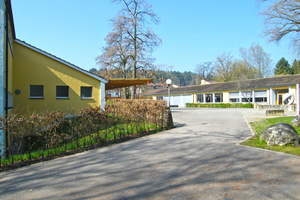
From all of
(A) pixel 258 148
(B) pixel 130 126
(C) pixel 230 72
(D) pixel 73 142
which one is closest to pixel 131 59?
(B) pixel 130 126

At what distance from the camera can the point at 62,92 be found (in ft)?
52.6

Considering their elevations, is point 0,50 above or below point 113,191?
above

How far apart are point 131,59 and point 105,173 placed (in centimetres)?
2330

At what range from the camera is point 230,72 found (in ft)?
186

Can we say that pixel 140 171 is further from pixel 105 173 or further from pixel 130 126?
pixel 130 126

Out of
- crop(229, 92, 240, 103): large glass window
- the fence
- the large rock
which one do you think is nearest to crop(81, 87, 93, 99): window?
the fence

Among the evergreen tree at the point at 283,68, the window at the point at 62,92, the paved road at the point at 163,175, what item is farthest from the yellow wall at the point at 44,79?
the evergreen tree at the point at 283,68

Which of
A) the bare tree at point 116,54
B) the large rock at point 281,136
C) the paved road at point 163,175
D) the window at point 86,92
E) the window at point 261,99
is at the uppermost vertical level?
the bare tree at point 116,54

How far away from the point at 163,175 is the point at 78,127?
14.0 feet

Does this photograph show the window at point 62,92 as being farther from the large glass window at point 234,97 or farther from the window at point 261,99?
the large glass window at point 234,97

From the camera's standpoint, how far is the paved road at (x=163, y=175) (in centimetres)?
399

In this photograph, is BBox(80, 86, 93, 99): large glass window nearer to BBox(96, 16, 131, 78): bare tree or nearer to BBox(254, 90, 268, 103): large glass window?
BBox(96, 16, 131, 78): bare tree

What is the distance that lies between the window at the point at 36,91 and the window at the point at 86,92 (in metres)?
2.68

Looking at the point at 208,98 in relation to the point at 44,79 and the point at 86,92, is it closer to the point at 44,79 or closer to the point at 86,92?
the point at 86,92
